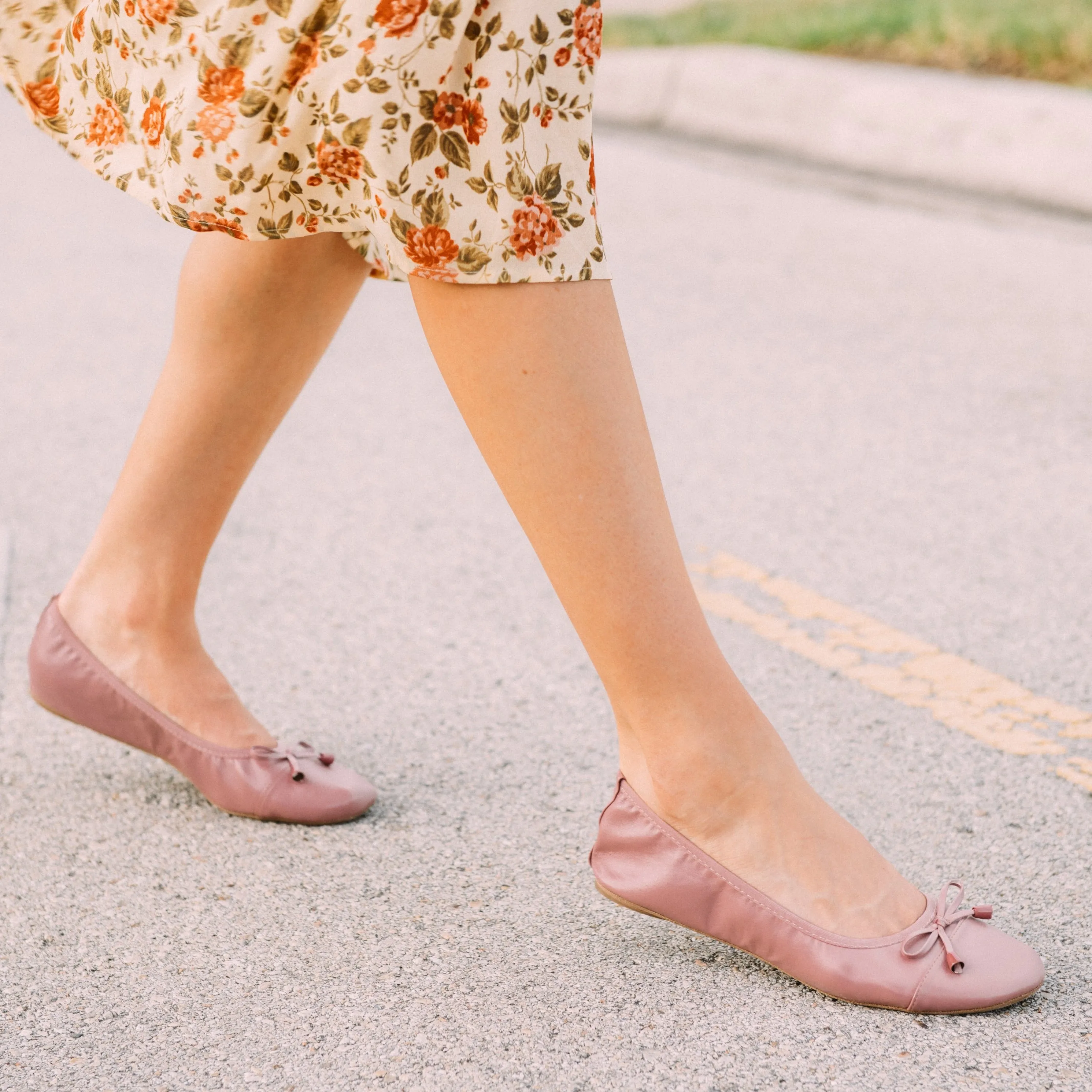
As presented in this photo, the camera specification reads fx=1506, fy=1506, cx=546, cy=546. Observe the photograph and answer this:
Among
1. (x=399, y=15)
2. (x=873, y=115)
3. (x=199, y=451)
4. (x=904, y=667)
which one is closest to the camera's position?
(x=399, y=15)

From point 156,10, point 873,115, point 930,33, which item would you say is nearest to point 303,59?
point 156,10

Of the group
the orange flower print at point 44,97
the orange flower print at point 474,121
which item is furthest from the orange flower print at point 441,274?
the orange flower print at point 44,97

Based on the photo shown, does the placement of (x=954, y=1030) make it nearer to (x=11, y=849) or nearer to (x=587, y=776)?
(x=587, y=776)

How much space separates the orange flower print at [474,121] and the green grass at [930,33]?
691 cm

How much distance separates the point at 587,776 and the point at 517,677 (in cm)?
34

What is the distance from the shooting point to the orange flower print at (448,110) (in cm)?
129

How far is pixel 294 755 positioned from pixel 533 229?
79 cm

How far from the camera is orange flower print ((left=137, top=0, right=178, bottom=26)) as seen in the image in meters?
1.38

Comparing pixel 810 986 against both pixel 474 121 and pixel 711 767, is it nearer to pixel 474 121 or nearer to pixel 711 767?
pixel 711 767

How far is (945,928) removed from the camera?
1477 mm

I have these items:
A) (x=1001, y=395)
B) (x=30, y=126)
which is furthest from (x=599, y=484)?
(x=30, y=126)

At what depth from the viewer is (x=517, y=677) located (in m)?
2.30

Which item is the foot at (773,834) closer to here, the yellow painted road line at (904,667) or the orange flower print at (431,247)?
the orange flower print at (431,247)

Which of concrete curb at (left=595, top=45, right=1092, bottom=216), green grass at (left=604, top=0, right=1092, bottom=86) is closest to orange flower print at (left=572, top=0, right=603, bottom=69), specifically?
concrete curb at (left=595, top=45, right=1092, bottom=216)
